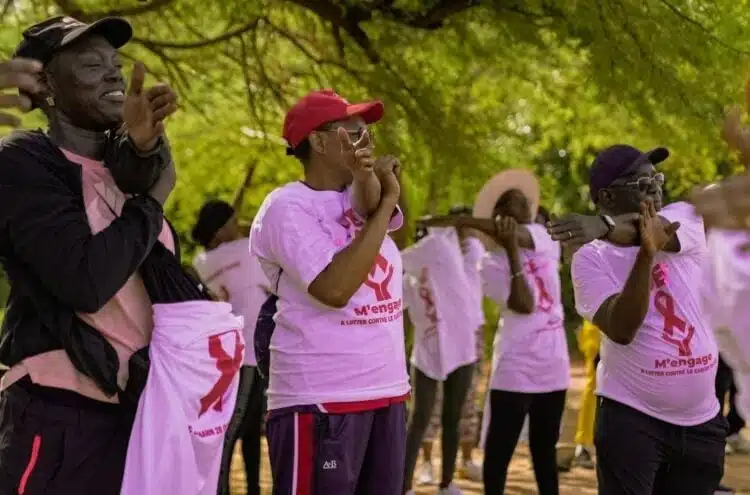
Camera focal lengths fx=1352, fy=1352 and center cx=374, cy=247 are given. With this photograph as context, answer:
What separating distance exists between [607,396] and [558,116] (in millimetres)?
7804

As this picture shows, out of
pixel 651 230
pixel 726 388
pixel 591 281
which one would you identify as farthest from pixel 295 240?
pixel 726 388

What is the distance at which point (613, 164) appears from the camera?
17.3 ft

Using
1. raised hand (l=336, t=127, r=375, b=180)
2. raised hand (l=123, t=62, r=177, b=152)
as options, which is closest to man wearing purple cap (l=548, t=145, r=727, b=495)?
raised hand (l=336, t=127, r=375, b=180)

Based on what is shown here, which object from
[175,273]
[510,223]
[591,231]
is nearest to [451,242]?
[510,223]

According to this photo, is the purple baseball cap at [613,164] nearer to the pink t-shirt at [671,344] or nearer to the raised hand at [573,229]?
the pink t-shirt at [671,344]

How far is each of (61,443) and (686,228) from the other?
8.95ft

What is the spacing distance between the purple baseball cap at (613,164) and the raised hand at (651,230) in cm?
33

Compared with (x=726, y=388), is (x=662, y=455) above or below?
above

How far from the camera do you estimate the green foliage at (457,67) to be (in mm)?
9188

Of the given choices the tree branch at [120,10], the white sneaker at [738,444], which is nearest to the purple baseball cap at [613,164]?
the tree branch at [120,10]

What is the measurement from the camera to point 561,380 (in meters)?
7.73

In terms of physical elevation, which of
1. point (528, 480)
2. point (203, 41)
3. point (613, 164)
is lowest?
point (528, 480)

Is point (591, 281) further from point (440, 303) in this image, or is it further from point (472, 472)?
point (472, 472)

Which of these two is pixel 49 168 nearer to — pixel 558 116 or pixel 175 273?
pixel 175 273
